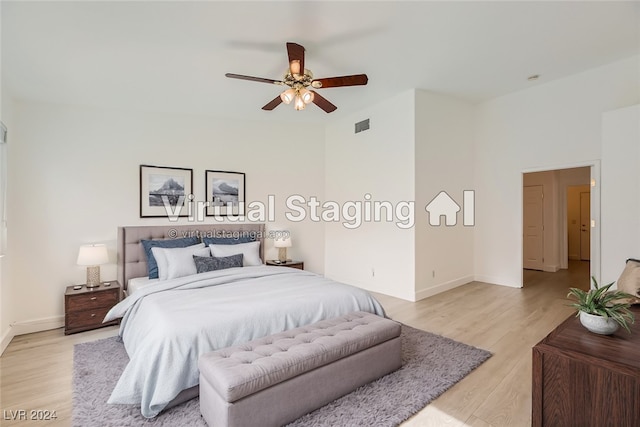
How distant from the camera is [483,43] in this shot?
3.08 meters

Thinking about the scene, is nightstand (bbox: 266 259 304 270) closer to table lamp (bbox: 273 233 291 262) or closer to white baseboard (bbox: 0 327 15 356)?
table lamp (bbox: 273 233 291 262)

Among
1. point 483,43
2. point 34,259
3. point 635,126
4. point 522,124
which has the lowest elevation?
point 34,259

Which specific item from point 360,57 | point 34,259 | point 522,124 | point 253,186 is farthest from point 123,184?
point 522,124

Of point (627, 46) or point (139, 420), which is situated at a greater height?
point (627, 46)

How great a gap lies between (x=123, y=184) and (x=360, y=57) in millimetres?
3374

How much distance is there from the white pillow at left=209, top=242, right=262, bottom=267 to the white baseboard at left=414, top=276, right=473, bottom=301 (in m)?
2.38

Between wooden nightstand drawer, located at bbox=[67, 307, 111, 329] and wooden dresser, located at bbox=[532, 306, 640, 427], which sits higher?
wooden dresser, located at bbox=[532, 306, 640, 427]

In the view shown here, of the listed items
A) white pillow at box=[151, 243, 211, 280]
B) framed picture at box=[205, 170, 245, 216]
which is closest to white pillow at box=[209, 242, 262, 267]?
white pillow at box=[151, 243, 211, 280]

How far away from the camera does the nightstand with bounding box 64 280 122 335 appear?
3346 millimetres

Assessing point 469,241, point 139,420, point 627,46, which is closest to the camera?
point 139,420

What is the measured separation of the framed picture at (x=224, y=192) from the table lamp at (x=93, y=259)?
4.66ft

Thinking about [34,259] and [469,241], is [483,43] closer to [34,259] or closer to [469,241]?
[469,241]

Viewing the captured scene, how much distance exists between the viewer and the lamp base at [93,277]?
11.9 ft

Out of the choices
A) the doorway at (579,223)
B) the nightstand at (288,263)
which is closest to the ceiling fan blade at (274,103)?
the nightstand at (288,263)
